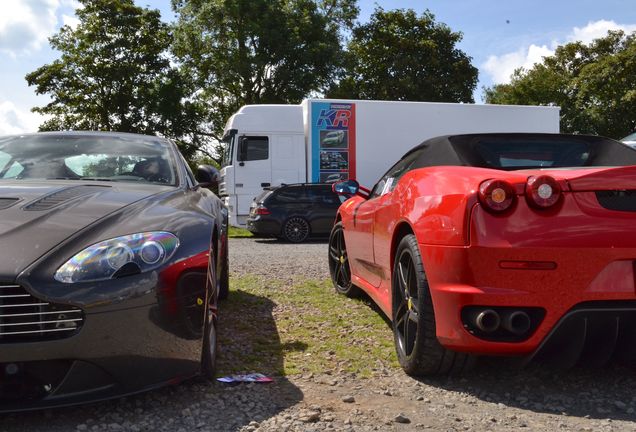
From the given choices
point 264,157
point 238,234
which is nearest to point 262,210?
point 264,157

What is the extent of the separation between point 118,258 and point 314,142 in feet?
41.4

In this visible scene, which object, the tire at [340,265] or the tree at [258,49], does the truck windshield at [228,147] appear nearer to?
the tire at [340,265]

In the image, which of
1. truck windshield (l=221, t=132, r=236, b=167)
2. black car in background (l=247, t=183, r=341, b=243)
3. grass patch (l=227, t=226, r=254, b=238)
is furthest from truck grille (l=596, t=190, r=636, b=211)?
grass patch (l=227, t=226, r=254, b=238)

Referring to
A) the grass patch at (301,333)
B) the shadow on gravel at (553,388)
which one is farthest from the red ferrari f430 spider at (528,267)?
the grass patch at (301,333)

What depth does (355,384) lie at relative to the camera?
3.13m

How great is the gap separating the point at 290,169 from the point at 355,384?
1227 centimetres

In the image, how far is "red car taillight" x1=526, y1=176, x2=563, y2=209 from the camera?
8.48 ft

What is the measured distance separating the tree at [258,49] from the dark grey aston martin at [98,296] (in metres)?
24.3

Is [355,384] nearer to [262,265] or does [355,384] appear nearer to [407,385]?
[407,385]

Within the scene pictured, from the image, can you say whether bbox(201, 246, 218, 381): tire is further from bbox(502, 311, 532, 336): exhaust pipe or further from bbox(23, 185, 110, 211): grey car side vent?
bbox(502, 311, 532, 336): exhaust pipe

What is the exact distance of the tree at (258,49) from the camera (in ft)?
87.0

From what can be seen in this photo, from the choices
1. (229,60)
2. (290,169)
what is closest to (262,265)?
(290,169)

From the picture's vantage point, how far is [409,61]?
3183 cm

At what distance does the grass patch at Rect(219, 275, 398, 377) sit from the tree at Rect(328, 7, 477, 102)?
26.3 metres
